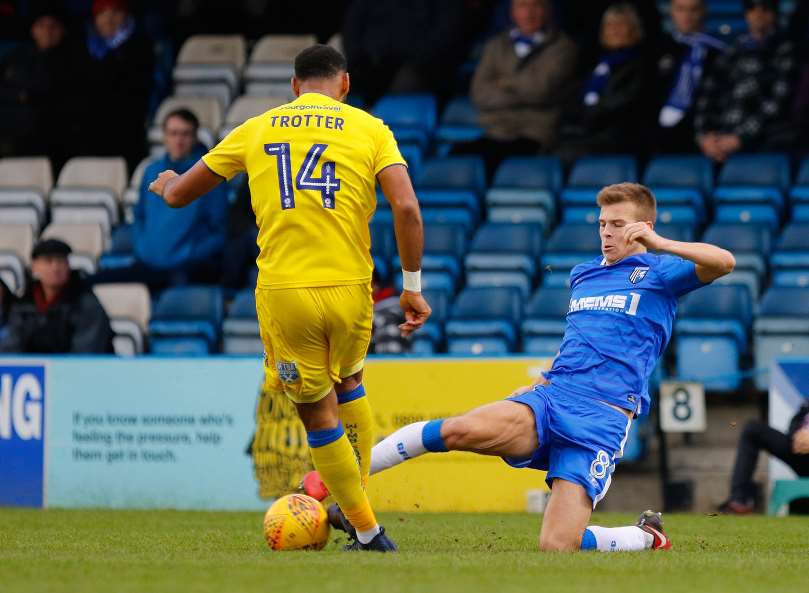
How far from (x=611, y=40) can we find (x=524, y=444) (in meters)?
7.42

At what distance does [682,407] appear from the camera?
11.6m

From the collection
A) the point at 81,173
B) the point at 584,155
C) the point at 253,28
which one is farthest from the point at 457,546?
the point at 253,28

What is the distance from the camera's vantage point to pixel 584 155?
1436cm

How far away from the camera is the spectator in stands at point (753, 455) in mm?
10945

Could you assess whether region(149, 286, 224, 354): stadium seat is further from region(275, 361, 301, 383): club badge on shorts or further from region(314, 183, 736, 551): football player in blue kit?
region(275, 361, 301, 383): club badge on shorts

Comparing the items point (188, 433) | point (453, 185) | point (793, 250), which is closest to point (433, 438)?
point (188, 433)

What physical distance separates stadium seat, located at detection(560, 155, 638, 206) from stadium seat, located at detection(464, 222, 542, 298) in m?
0.49

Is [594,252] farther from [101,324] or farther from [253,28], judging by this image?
[253,28]

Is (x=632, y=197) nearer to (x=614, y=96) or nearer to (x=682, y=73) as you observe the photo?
(x=614, y=96)

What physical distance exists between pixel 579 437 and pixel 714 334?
509 centimetres

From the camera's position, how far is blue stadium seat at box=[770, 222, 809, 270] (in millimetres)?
12766

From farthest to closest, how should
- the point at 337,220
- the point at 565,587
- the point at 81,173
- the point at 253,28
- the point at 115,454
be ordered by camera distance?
the point at 253,28 < the point at 81,173 < the point at 115,454 < the point at 337,220 < the point at 565,587

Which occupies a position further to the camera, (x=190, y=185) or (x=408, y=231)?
(x=190, y=185)

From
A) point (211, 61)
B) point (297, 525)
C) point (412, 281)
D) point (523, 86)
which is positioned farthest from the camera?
point (211, 61)
